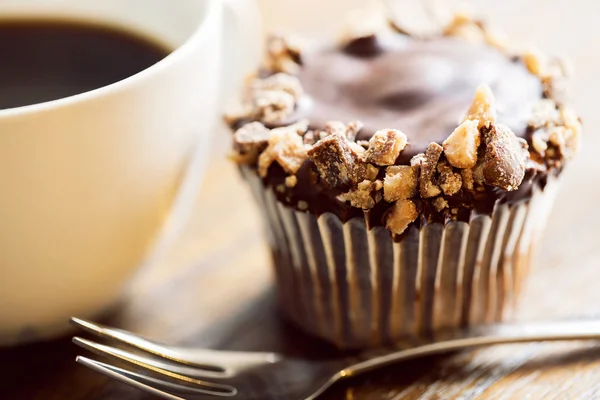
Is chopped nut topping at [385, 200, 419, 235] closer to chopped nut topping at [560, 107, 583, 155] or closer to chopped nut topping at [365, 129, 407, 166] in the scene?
chopped nut topping at [365, 129, 407, 166]

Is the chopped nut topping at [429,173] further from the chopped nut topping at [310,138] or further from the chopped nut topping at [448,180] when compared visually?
the chopped nut topping at [310,138]

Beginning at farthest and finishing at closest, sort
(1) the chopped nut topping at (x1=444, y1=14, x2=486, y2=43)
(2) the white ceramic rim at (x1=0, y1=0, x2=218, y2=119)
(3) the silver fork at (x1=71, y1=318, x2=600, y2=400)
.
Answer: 1. (1) the chopped nut topping at (x1=444, y1=14, x2=486, y2=43)
2. (3) the silver fork at (x1=71, y1=318, x2=600, y2=400)
3. (2) the white ceramic rim at (x1=0, y1=0, x2=218, y2=119)

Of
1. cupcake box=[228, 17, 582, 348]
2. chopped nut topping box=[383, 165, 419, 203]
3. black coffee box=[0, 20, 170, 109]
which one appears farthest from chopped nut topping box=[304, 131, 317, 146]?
black coffee box=[0, 20, 170, 109]

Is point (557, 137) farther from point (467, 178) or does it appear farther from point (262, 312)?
point (262, 312)

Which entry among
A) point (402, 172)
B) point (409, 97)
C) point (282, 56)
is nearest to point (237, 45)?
point (282, 56)

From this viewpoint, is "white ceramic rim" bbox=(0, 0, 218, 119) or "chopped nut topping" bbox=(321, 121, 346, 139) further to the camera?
"chopped nut topping" bbox=(321, 121, 346, 139)

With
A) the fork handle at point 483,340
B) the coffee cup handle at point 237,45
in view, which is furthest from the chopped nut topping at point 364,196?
the coffee cup handle at point 237,45

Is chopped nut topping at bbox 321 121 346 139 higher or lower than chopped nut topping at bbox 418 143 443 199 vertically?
higher
